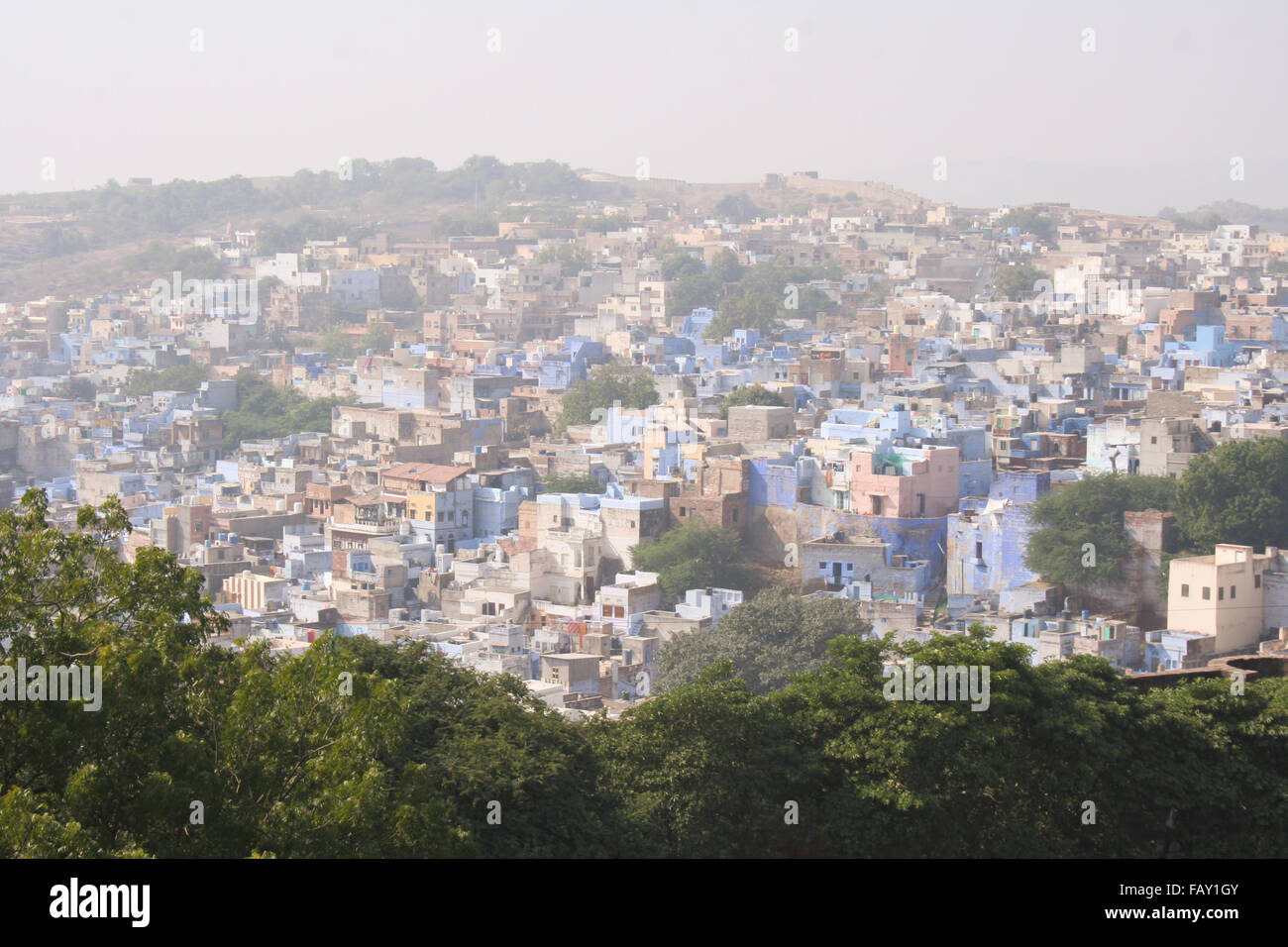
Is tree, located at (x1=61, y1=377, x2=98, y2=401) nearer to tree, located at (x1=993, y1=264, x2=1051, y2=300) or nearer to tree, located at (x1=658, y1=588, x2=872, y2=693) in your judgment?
tree, located at (x1=993, y1=264, x2=1051, y2=300)

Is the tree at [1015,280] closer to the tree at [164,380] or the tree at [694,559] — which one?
the tree at [164,380]

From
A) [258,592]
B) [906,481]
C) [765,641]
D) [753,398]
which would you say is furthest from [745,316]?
[765,641]

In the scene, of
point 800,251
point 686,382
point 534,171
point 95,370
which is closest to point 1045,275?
point 800,251

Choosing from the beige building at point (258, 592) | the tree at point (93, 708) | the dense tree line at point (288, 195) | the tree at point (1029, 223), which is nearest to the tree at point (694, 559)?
the beige building at point (258, 592)

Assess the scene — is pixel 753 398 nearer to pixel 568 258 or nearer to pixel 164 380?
pixel 164 380

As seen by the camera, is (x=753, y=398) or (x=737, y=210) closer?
(x=753, y=398)

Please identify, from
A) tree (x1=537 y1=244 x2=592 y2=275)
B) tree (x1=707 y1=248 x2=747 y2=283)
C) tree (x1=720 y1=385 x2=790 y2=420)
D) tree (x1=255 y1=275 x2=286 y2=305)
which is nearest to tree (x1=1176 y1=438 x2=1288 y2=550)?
tree (x1=720 y1=385 x2=790 y2=420)
